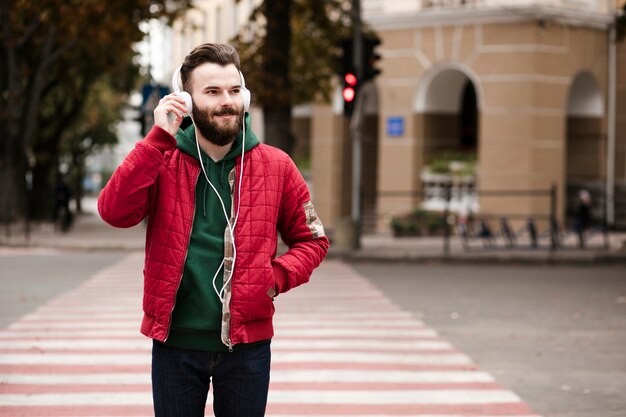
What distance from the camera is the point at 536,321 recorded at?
1245 cm

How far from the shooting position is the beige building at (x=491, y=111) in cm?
2805

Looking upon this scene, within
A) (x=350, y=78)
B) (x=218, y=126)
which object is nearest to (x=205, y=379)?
(x=218, y=126)

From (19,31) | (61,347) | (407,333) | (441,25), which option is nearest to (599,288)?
(407,333)

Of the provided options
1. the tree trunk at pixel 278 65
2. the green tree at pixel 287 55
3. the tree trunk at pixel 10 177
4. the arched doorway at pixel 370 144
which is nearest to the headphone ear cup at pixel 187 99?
the green tree at pixel 287 55

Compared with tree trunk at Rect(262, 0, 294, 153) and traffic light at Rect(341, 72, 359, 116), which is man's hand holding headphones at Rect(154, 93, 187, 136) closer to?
traffic light at Rect(341, 72, 359, 116)

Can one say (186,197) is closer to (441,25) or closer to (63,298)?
(63,298)

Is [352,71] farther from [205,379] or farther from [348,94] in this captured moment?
[205,379]

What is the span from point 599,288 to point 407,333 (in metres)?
6.02

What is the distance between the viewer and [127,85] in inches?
1713

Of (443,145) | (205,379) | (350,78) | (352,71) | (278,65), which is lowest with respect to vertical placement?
(205,379)

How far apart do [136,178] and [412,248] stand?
19.7 m

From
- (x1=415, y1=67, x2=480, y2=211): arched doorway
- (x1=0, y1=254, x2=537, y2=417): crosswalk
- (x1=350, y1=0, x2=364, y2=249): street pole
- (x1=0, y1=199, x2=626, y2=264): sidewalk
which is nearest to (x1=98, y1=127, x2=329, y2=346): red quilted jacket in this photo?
(x1=0, y1=254, x2=537, y2=417): crosswalk

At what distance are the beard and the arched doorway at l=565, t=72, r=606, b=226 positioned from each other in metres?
26.7

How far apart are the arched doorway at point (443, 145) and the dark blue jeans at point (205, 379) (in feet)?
78.3
